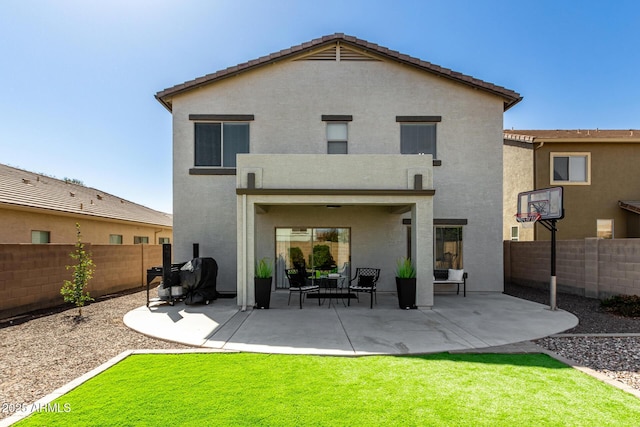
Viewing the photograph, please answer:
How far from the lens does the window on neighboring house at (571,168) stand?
17844 millimetres

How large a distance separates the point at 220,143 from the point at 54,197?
30.2 ft

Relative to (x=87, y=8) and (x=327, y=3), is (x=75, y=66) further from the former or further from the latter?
(x=327, y=3)

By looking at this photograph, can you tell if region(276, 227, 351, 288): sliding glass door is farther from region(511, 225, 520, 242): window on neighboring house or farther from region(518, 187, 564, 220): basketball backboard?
region(511, 225, 520, 242): window on neighboring house

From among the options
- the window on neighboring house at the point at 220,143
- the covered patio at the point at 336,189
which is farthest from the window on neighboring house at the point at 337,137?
the window on neighboring house at the point at 220,143

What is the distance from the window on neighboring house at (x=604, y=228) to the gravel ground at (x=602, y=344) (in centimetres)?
904

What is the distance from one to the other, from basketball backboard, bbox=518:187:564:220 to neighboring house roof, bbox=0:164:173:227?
18.0 metres

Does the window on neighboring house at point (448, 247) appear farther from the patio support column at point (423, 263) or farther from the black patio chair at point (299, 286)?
the black patio chair at point (299, 286)

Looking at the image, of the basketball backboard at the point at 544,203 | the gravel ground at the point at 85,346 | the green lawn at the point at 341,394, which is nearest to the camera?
the green lawn at the point at 341,394

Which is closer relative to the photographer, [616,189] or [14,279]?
[14,279]

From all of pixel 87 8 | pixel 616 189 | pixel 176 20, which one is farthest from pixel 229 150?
pixel 616 189

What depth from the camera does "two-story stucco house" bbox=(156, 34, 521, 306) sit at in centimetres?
1343

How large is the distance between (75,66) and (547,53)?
20352 millimetres

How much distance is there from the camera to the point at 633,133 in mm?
19203

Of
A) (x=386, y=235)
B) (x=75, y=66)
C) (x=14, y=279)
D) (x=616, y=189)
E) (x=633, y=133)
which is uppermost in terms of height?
(x=75, y=66)
